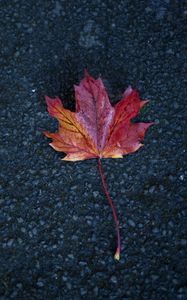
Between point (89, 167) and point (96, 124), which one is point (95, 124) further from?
point (89, 167)

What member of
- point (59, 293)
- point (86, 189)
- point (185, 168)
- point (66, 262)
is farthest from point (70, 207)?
point (185, 168)

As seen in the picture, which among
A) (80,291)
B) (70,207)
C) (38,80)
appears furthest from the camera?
(38,80)

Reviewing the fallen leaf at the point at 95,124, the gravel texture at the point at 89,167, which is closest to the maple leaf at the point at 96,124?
the fallen leaf at the point at 95,124

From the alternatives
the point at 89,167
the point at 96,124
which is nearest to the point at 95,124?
the point at 96,124

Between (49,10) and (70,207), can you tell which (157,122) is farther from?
(49,10)

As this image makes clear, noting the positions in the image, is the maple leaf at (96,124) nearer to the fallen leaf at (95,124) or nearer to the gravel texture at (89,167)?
the fallen leaf at (95,124)
